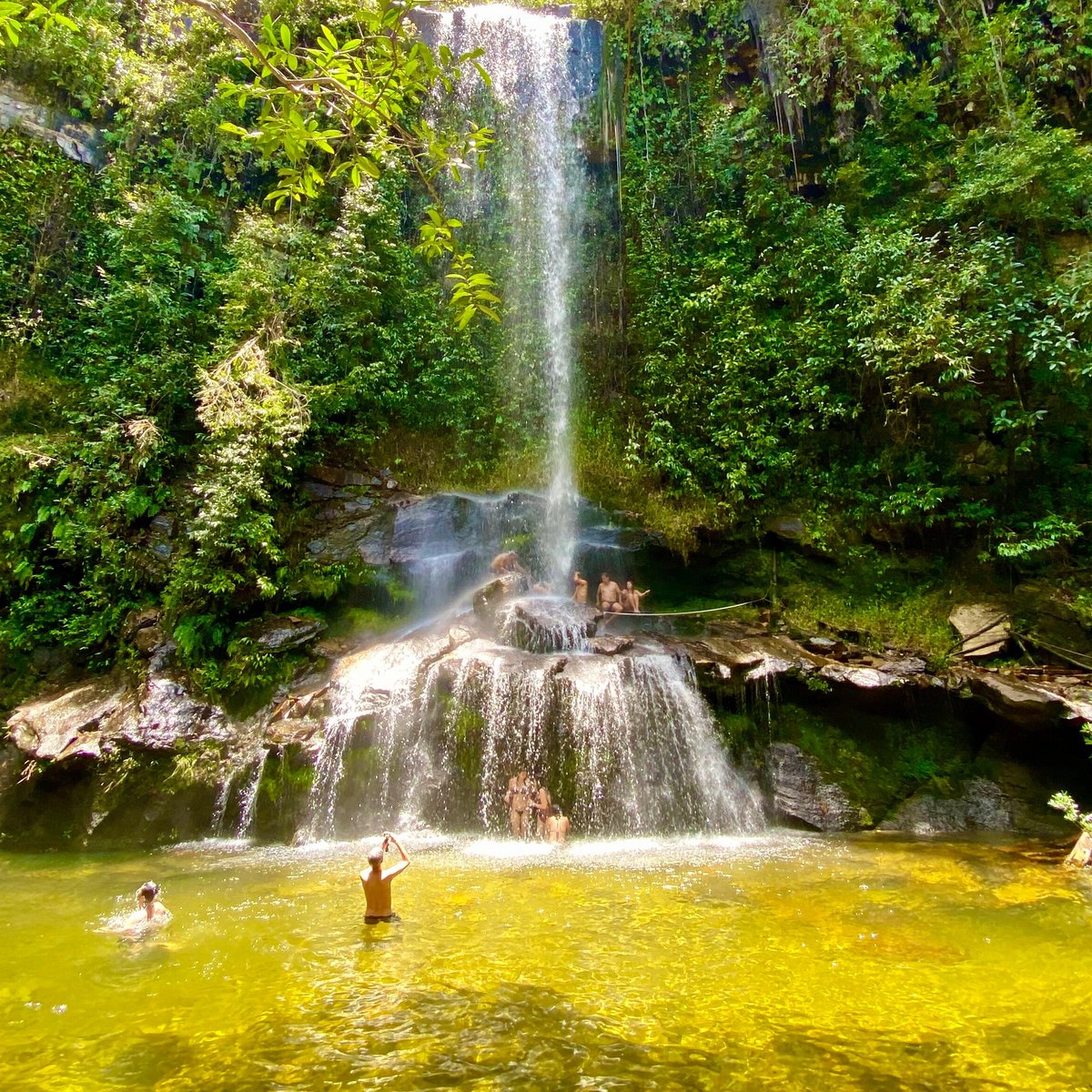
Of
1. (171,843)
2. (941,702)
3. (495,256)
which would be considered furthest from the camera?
(495,256)

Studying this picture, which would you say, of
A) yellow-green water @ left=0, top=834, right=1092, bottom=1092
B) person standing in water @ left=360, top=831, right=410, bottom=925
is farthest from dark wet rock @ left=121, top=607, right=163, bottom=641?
person standing in water @ left=360, top=831, right=410, bottom=925

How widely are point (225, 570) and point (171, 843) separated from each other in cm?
369

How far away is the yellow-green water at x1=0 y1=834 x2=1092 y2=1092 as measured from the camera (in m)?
3.36

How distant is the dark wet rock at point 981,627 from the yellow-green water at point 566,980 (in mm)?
3471

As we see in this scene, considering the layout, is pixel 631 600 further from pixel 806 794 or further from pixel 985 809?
pixel 985 809

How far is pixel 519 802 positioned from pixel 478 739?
1001 mm

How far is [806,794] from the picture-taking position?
8.93 meters

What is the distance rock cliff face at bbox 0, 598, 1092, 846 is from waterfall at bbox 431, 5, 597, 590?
24.4ft

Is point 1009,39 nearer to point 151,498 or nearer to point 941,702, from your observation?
point 941,702

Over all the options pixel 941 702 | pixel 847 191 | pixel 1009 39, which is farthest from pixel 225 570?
pixel 1009 39

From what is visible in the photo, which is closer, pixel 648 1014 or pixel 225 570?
pixel 648 1014

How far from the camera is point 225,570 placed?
33.3 feet

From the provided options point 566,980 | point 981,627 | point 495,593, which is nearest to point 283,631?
point 495,593

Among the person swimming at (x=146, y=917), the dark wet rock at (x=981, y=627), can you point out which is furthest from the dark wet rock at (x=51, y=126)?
the dark wet rock at (x=981, y=627)
